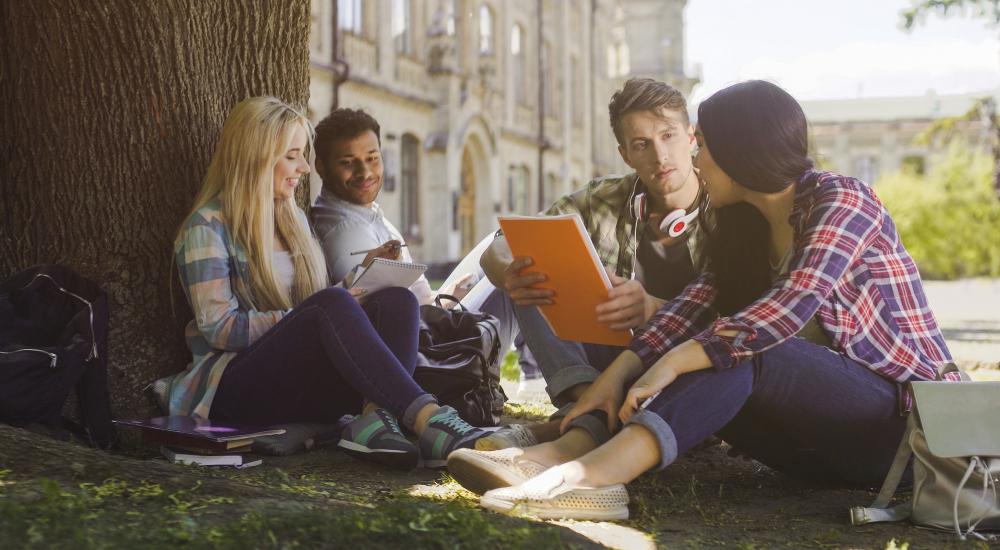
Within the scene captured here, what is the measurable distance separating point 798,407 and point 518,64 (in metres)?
27.6

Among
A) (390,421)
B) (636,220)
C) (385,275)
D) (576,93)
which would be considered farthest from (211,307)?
(576,93)

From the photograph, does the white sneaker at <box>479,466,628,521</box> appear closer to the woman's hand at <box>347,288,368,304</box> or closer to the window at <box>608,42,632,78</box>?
the woman's hand at <box>347,288,368,304</box>

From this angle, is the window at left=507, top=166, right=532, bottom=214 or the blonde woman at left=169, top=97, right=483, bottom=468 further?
the window at left=507, top=166, right=532, bottom=214

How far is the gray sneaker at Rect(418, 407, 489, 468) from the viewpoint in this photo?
338cm

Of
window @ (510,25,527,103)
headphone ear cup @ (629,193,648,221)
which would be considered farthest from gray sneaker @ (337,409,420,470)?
window @ (510,25,527,103)

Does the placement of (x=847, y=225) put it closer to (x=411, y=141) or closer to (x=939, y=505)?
(x=939, y=505)

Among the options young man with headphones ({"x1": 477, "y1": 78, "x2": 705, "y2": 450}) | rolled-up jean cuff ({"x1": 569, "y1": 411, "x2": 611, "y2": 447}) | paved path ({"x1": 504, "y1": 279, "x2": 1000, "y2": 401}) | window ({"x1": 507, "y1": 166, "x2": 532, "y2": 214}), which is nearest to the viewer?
rolled-up jean cuff ({"x1": 569, "y1": 411, "x2": 611, "y2": 447})

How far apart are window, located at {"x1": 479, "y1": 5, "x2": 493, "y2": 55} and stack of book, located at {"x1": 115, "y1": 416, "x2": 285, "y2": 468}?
22.7m

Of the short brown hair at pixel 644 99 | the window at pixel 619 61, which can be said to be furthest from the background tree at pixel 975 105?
the window at pixel 619 61

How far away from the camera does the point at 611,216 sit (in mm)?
4211

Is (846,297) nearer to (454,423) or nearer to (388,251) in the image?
(454,423)

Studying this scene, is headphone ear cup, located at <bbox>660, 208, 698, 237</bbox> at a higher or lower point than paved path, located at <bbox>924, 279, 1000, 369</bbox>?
higher

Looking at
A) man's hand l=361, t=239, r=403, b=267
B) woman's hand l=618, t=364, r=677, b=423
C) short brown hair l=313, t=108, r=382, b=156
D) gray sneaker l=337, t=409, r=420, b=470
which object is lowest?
gray sneaker l=337, t=409, r=420, b=470

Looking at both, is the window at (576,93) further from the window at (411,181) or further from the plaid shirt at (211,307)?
the plaid shirt at (211,307)
